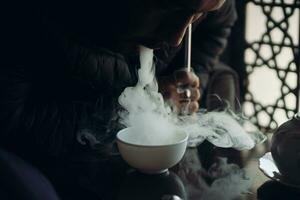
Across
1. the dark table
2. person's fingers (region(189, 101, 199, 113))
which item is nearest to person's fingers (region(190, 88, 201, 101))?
person's fingers (region(189, 101, 199, 113))

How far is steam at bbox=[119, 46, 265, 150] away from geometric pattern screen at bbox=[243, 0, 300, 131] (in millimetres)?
774

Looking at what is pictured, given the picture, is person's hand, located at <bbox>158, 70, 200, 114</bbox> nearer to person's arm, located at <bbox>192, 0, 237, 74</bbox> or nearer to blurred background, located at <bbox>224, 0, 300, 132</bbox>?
person's arm, located at <bbox>192, 0, 237, 74</bbox>

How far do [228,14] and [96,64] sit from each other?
0.90m

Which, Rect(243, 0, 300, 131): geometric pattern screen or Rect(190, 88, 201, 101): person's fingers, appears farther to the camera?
Rect(243, 0, 300, 131): geometric pattern screen

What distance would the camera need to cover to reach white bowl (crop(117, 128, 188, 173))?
1.63 metres

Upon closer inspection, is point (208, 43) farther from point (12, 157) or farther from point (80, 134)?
point (12, 157)

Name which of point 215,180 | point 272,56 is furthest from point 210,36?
point 215,180

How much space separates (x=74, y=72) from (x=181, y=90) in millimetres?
456

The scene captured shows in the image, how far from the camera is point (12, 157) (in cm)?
166

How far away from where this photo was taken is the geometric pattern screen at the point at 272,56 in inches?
111

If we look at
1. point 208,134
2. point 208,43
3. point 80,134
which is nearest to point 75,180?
point 80,134

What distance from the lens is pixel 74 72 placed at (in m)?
2.13

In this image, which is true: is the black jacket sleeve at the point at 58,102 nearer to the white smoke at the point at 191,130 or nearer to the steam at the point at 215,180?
the white smoke at the point at 191,130

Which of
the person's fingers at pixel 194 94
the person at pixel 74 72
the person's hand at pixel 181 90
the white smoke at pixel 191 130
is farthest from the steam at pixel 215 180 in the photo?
the person's fingers at pixel 194 94
